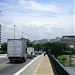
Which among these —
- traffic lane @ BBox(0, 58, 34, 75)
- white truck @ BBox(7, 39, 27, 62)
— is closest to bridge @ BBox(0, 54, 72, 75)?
traffic lane @ BBox(0, 58, 34, 75)

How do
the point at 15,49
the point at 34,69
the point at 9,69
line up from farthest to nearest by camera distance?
the point at 15,49 < the point at 34,69 < the point at 9,69

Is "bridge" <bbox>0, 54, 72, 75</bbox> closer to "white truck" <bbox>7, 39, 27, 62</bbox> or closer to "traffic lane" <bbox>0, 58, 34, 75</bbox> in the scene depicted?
"traffic lane" <bbox>0, 58, 34, 75</bbox>

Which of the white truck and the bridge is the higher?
the white truck

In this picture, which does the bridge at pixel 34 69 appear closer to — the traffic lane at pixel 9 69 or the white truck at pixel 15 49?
the traffic lane at pixel 9 69

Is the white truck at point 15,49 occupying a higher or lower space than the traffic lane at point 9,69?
higher

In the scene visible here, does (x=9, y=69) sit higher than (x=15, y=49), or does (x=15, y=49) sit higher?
(x=15, y=49)

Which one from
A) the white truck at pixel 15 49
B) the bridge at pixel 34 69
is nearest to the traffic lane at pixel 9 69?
the bridge at pixel 34 69

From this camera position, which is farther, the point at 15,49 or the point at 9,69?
the point at 15,49

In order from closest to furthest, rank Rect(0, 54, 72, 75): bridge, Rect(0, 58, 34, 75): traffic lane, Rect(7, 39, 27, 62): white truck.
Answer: Rect(0, 54, 72, 75): bridge, Rect(0, 58, 34, 75): traffic lane, Rect(7, 39, 27, 62): white truck

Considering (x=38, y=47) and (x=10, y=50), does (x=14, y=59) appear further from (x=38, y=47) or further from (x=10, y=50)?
(x=38, y=47)

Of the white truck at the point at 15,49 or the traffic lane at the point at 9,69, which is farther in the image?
the white truck at the point at 15,49

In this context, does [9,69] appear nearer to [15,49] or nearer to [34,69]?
[34,69]

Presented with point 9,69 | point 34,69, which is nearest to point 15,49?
point 9,69

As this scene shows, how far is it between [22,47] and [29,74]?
2148cm
